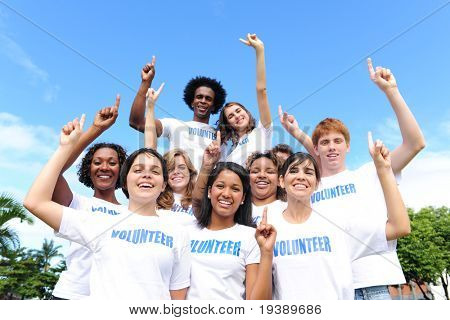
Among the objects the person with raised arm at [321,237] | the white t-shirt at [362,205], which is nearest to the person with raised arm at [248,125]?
the white t-shirt at [362,205]

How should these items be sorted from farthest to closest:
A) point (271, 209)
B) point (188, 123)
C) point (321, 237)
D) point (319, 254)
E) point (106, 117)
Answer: point (188, 123)
point (106, 117)
point (271, 209)
point (321, 237)
point (319, 254)

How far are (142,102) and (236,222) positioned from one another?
3335 mm

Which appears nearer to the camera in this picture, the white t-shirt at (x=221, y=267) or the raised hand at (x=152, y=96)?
the white t-shirt at (x=221, y=267)

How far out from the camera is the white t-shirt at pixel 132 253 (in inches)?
151

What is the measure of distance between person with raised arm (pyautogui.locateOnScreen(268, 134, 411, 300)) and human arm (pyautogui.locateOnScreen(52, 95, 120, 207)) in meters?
2.42

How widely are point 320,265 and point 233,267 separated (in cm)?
80

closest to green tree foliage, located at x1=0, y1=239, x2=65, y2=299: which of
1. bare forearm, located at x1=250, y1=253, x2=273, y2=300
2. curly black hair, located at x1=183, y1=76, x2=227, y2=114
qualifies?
curly black hair, located at x1=183, y1=76, x2=227, y2=114

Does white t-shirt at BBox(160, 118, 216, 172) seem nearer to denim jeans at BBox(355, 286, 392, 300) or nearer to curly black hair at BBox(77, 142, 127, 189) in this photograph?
curly black hair at BBox(77, 142, 127, 189)

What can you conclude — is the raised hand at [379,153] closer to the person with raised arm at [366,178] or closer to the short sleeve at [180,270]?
the person with raised arm at [366,178]

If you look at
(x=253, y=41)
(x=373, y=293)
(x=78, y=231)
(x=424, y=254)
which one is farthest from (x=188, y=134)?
(x=424, y=254)

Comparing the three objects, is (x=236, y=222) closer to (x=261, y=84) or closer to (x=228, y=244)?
(x=228, y=244)

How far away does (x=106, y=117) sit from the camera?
566 cm

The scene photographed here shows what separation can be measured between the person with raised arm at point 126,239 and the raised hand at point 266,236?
2.40 feet

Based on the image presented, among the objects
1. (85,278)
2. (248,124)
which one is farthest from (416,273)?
(85,278)
